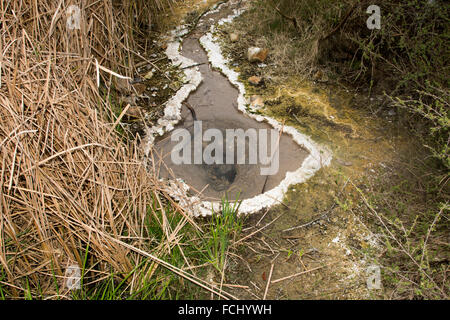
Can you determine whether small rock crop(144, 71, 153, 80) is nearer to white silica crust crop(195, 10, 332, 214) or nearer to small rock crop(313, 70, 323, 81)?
white silica crust crop(195, 10, 332, 214)

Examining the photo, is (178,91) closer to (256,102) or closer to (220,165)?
(256,102)

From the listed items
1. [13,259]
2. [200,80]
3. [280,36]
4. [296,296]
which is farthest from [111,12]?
[296,296]

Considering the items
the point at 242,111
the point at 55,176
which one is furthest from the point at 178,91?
the point at 55,176

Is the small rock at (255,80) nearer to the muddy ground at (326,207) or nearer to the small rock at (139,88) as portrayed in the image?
the muddy ground at (326,207)

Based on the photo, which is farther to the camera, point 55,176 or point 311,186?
point 311,186

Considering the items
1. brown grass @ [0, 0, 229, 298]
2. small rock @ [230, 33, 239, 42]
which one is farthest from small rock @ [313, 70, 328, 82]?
brown grass @ [0, 0, 229, 298]

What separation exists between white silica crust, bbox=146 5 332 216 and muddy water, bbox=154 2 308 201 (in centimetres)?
4

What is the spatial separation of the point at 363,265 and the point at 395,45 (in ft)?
5.76

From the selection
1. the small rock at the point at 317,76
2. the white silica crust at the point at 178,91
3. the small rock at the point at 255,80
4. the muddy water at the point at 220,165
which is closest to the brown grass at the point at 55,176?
the muddy water at the point at 220,165

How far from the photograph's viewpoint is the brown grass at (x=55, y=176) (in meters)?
1.63

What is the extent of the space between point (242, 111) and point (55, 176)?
1.53 m

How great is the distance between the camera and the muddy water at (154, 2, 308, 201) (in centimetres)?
241

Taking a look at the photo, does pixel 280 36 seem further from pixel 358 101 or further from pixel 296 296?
pixel 296 296

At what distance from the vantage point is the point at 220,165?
2.56 metres
